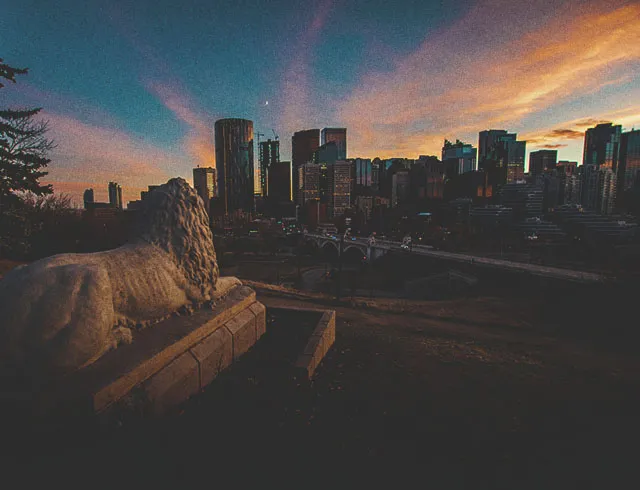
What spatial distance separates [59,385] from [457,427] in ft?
14.3

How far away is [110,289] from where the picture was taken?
11.7 ft

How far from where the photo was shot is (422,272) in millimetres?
41125

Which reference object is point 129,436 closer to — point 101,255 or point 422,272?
point 101,255

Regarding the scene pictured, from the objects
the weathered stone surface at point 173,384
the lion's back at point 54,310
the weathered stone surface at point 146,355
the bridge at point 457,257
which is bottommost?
the bridge at point 457,257

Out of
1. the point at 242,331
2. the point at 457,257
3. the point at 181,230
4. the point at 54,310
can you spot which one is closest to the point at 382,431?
the point at 242,331

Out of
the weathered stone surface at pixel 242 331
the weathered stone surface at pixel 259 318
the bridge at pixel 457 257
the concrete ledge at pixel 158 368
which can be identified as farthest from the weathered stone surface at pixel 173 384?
the bridge at pixel 457 257

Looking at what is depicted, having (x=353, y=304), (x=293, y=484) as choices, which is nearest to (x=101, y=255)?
(x=293, y=484)

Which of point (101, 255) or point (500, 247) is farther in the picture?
point (500, 247)

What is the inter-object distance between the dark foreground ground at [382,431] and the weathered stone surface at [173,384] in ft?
0.60

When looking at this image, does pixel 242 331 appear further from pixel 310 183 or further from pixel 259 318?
pixel 310 183

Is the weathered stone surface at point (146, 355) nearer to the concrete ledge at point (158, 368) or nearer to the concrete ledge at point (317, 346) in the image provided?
the concrete ledge at point (158, 368)

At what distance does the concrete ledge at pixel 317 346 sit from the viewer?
183 inches

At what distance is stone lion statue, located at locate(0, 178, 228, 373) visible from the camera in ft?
9.40

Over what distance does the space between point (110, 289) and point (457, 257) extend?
39606 millimetres
